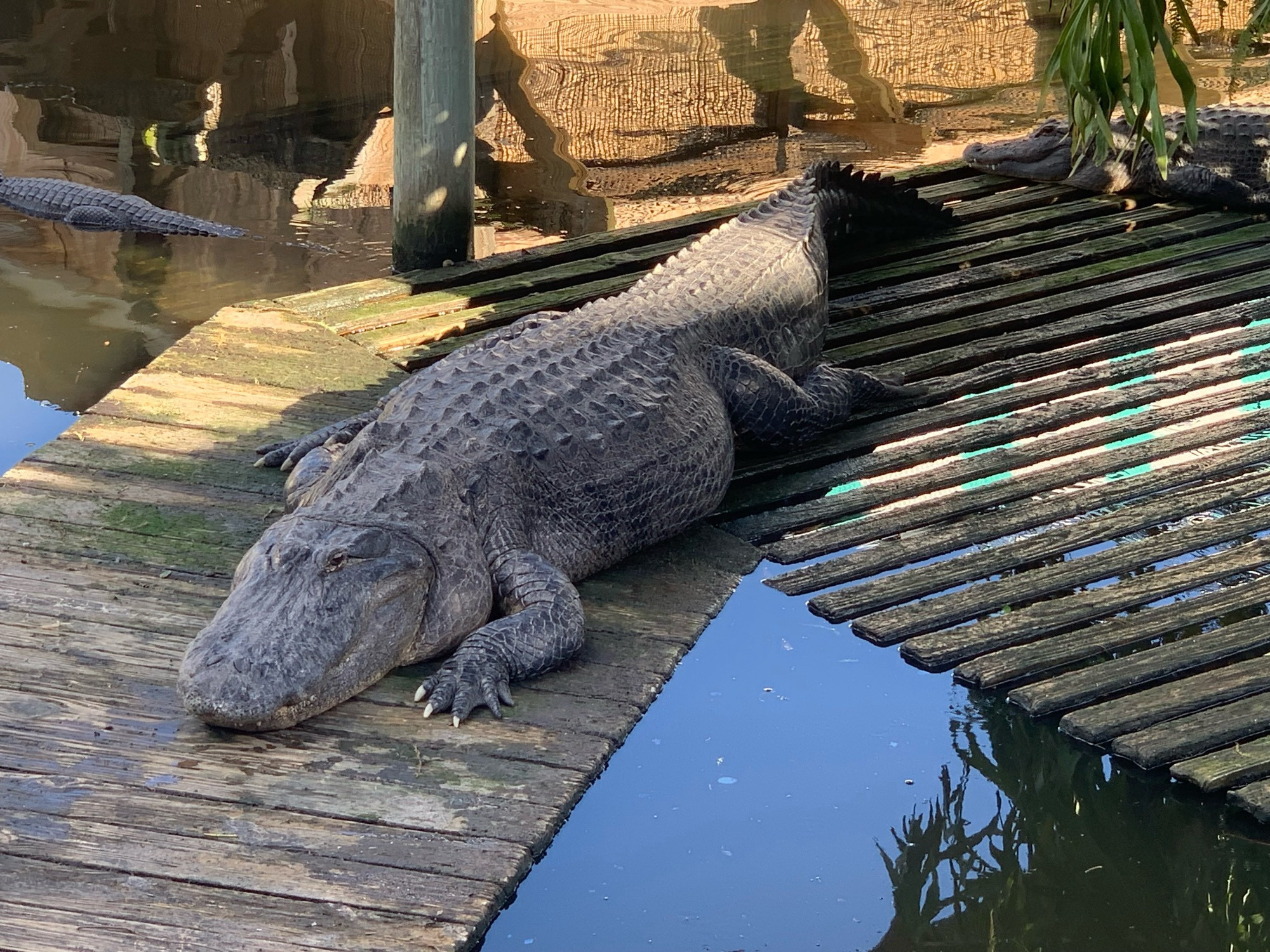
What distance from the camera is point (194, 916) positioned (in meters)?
2.64

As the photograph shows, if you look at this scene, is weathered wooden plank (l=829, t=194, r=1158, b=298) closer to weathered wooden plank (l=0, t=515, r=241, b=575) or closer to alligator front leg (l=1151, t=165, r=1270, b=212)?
alligator front leg (l=1151, t=165, r=1270, b=212)

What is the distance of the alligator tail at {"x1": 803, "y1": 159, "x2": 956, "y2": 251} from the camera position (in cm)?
582

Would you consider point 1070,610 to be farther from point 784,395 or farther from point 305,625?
point 305,625

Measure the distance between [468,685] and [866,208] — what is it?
3.45 metres

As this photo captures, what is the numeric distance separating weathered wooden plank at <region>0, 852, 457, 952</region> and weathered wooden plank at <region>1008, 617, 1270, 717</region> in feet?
4.98

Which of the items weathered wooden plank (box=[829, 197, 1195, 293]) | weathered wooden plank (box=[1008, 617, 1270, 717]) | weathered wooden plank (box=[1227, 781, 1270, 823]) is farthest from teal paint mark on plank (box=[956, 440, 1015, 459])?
→ weathered wooden plank (box=[1227, 781, 1270, 823])

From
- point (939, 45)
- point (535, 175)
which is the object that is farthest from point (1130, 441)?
point (939, 45)

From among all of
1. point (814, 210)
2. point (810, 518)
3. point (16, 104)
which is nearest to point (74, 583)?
point (810, 518)

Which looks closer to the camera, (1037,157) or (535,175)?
(1037,157)

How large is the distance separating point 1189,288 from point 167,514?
13.1 feet

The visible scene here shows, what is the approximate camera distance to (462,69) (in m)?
5.95

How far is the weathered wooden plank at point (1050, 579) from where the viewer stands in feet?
12.5

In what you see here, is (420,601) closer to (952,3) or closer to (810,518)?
(810,518)

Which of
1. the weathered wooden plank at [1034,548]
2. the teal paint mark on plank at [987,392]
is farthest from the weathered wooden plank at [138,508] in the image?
the teal paint mark on plank at [987,392]
